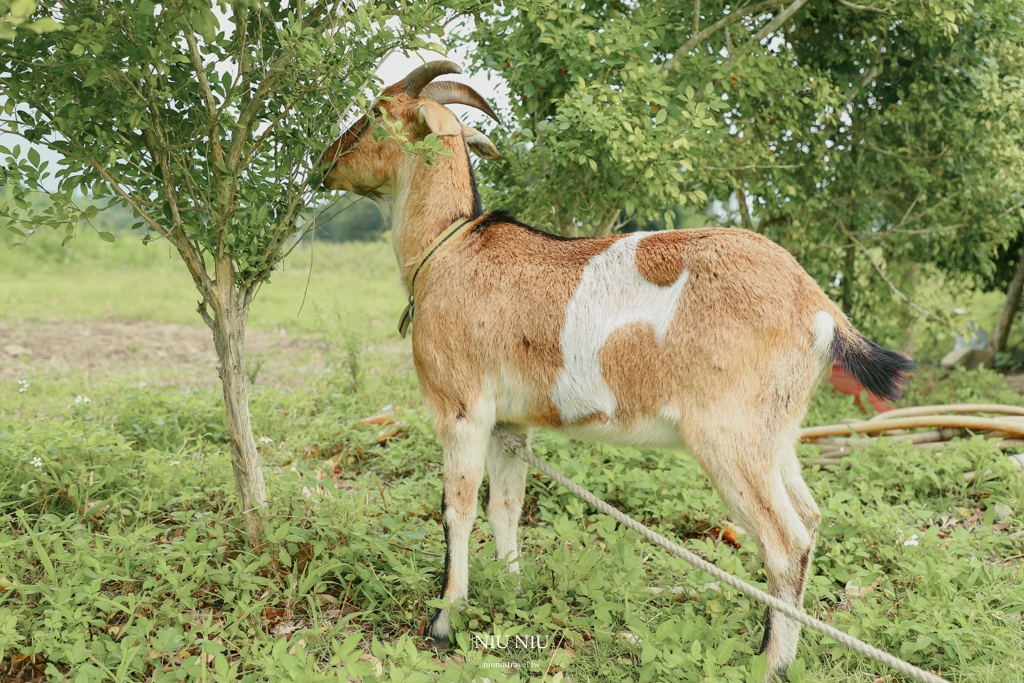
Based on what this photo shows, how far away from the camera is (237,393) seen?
3400mm

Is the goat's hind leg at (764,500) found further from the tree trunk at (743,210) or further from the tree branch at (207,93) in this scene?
the tree trunk at (743,210)

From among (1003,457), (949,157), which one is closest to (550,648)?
(1003,457)

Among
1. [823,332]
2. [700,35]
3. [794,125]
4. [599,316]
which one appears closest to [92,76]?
[599,316]

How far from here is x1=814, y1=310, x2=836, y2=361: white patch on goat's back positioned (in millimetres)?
2725

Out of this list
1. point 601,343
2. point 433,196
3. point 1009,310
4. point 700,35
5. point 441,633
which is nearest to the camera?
point 601,343

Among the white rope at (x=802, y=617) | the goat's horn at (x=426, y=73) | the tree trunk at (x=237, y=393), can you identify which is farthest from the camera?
the tree trunk at (x=237, y=393)

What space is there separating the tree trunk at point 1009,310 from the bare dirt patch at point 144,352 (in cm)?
673

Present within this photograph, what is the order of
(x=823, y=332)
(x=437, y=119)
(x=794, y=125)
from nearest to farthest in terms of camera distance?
1. (x=823, y=332)
2. (x=437, y=119)
3. (x=794, y=125)

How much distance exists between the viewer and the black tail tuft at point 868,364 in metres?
2.74

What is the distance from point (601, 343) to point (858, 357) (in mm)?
875

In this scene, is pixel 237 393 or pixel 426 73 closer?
pixel 426 73

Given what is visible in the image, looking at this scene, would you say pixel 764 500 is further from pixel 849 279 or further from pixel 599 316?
pixel 849 279

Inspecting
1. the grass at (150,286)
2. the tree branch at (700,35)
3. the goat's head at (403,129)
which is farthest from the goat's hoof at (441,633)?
the grass at (150,286)

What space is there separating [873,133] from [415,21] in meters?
5.32
